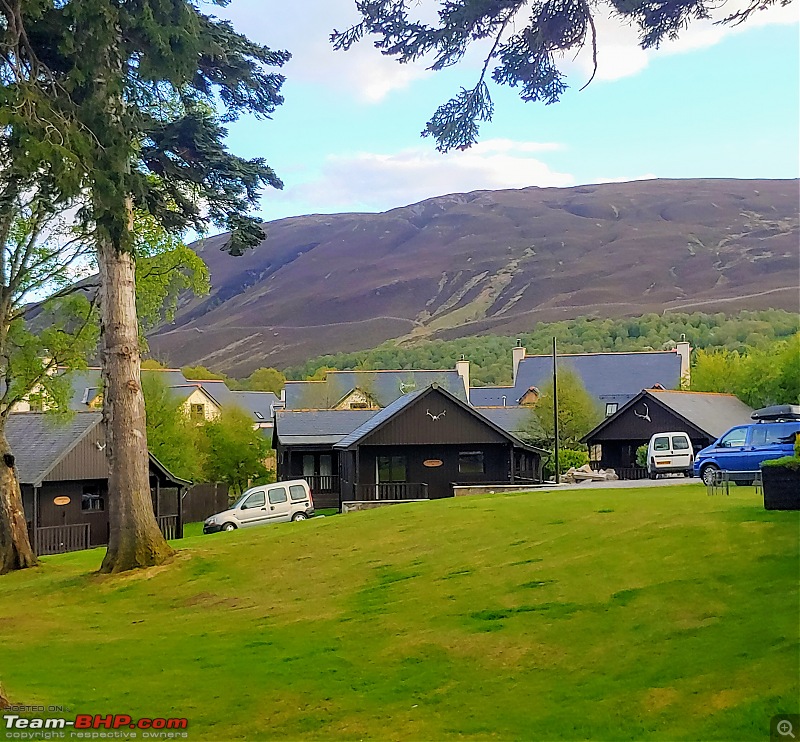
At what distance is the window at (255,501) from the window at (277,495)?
0.94 feet

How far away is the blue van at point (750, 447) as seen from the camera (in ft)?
→ 79.3

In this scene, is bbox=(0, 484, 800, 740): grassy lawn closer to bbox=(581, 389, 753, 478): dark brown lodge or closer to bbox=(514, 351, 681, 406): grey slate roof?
bbox=(581, 389, 753, 478): dark brown lodge

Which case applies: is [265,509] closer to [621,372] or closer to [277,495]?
[277,495]

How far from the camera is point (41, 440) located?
38500 mm

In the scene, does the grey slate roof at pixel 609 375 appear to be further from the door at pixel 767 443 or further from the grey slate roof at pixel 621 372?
the door at pixel 767 443

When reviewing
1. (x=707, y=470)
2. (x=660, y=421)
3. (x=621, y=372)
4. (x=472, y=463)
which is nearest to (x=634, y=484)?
(x=707, y=470)

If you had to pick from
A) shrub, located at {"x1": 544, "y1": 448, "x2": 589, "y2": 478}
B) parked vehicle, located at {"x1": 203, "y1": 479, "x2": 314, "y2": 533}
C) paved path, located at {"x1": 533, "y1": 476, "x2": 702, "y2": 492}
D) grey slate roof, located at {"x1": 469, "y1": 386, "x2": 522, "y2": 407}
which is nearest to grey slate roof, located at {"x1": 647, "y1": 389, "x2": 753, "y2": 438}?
shrub, located at {"x1": 544, "y1": 448, "x2": 589, "y2": 478}

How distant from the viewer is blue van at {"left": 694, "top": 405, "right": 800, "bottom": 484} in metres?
24.2

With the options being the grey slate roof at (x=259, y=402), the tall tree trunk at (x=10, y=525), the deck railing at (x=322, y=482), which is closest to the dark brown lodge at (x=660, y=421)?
the deck railing at (x=322, y=482)

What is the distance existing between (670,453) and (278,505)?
15.6 meters

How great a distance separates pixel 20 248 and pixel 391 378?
61.9 m

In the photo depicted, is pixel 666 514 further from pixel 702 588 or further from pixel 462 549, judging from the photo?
pixel 702 588

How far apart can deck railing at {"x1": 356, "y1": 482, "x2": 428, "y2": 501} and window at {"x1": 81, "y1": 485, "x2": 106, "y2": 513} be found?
37.6 ft

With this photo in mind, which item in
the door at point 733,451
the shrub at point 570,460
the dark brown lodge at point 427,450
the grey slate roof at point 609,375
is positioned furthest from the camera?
the grey slate roof at point 609,375
